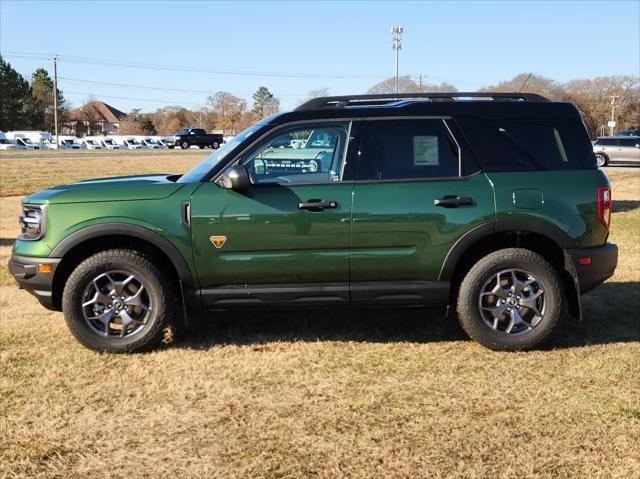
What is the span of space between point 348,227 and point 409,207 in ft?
1.55

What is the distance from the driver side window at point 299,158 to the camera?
5102mm

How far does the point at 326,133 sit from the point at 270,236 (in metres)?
0.94

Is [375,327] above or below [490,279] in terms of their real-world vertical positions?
below

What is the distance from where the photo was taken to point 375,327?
5.77 meters

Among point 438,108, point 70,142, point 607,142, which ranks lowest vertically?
point 438,108

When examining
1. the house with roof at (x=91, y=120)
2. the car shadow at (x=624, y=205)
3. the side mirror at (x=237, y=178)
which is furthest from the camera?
the house with roof at (x=91, y=120)

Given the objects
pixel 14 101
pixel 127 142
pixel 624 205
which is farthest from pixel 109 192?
pixel 14 101

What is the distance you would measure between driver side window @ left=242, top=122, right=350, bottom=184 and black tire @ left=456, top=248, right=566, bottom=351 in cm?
129

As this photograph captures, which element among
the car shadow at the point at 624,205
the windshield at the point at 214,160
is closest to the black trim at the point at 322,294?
the windshield at the point at 214,160

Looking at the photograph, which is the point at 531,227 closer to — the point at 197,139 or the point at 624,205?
the point at 624,205

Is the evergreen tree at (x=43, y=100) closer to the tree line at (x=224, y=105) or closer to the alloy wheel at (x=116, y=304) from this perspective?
the tree line at (x=224, y=105)

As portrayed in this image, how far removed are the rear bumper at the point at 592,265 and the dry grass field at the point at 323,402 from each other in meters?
0.52

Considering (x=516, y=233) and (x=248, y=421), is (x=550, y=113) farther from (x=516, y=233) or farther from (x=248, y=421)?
(x=248, y=421)

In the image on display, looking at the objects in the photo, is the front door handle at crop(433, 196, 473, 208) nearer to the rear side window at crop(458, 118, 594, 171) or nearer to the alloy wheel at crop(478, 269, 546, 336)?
the rear side window at crop(458, 118, 594, 171)
